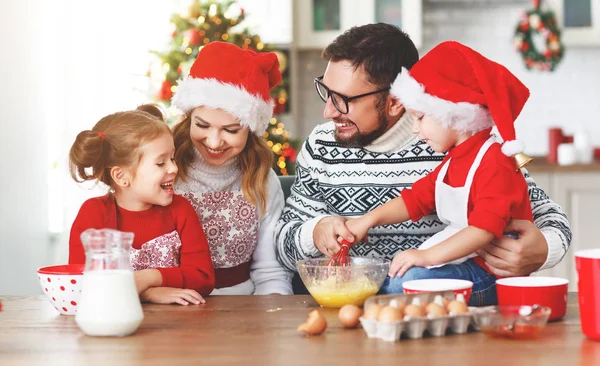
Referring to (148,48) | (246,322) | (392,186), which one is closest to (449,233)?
(392,186)

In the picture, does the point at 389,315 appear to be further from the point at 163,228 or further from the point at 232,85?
the point at 232,85

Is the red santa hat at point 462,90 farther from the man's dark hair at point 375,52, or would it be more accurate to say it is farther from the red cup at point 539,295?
the man's dark hair at point 375,52

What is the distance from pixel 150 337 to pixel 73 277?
29 centimetres

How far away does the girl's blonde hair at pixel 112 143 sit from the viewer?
78.2 inches

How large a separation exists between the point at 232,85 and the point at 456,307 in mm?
1058

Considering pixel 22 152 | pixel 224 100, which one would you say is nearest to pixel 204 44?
pixel 22 152

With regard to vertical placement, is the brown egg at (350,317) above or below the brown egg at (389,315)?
below

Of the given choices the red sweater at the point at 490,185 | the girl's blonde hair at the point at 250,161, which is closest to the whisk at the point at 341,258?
the red sweater at the point at 490,185

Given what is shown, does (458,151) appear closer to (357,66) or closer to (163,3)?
(357,66)

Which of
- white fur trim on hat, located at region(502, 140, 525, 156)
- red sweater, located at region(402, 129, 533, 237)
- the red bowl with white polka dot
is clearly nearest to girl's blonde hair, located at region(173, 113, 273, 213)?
red sweater, located at region(402, 129, 533, 237)

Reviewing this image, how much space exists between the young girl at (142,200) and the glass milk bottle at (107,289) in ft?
1.61

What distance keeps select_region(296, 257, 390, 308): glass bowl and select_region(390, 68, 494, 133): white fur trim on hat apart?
1.16 ft

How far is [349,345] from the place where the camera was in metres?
1.36

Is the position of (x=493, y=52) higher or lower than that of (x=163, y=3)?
lower
